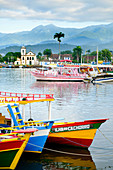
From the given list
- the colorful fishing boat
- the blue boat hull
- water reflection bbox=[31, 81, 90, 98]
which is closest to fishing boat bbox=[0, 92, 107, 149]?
the colorful fishing boat

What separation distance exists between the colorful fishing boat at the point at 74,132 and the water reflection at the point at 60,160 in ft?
2.35

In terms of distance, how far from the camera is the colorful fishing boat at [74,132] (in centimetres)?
2561

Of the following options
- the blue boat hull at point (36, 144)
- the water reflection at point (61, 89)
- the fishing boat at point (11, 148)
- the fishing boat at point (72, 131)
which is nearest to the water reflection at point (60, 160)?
the blue boat hull at point (36, 144)

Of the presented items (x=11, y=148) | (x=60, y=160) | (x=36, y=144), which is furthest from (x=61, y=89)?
(x=11, y=148)

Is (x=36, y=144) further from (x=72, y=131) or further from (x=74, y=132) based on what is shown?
(x=74, y=132)

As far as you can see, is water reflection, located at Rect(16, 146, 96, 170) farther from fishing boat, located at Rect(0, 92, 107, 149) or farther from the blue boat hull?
fishing boat, located at Rect(0, 92, 107, 149)

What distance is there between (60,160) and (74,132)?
2.56 m

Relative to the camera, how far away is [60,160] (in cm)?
2445

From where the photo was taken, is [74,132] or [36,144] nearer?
[36,144]

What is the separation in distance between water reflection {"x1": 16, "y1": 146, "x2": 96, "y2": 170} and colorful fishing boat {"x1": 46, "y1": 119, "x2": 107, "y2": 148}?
0.72 meters

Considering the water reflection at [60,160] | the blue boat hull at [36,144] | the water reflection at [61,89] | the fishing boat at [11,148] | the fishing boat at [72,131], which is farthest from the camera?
the water reflection at [61,89]

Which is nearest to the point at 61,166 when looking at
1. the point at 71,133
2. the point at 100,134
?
the point at 71,133

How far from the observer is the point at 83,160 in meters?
24.8

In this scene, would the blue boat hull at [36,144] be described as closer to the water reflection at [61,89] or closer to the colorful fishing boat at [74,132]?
the colorful fishing boat at [74,132]
